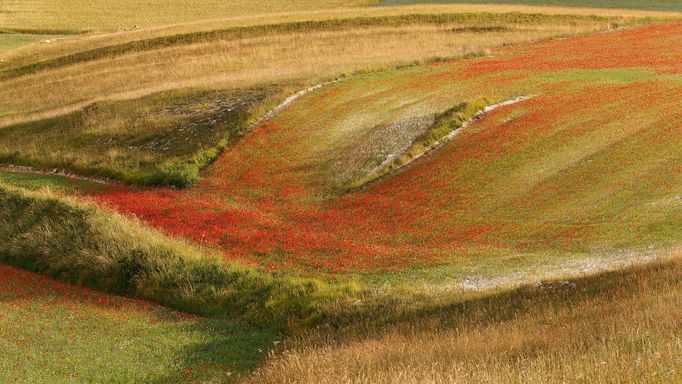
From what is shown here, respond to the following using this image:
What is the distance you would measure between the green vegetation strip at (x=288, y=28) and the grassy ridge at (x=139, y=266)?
41.5m

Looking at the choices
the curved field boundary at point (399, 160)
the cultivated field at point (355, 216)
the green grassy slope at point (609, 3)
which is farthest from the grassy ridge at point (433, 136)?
the green grassy slope at point (609, 3)

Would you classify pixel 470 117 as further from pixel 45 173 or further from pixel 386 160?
pixel 45 173

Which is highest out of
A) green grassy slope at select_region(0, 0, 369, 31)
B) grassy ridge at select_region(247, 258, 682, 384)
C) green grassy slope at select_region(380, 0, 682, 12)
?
grassy ridge at select_region(247, 258, 682, 384)

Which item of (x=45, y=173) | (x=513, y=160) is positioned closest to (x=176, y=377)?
(x=513, y=160)

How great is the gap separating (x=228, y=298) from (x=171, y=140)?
2607cm

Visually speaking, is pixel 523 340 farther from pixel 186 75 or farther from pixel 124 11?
pixel 124 11

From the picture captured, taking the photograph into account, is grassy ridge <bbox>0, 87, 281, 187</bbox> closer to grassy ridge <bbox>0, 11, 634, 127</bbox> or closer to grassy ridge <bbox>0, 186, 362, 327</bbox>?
grassy ridge <bbox>0, 11, 634, 127</bbox>

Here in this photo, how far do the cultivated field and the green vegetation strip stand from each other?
6.47m

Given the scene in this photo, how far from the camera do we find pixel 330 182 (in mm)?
41156

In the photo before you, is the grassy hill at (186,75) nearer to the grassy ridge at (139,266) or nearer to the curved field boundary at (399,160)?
the grassy ridge at (139,266)

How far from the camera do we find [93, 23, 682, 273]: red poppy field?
→ 30.2 meters

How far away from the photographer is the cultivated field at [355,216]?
62.8 ft

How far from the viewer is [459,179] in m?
36.9

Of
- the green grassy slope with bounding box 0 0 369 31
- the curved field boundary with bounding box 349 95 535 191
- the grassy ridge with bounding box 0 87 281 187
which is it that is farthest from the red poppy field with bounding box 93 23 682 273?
the green grassy slope with bounding box 0 0 369 31
